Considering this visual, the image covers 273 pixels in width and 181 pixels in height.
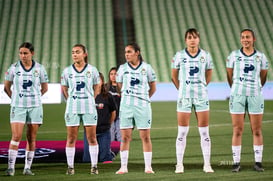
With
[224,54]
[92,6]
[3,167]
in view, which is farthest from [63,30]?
[3,167]

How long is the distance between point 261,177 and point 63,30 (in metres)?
25.3

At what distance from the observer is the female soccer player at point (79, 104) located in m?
7.89

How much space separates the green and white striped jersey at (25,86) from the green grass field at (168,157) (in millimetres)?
965

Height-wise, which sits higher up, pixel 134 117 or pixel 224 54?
pixel 224 54

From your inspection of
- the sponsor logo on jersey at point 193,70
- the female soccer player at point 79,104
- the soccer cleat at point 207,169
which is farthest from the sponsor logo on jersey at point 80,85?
the soccer cleat at point 207,169

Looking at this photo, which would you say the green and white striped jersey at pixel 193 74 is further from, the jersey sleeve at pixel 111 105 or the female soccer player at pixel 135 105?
the jersey sleeve at pixel 111 105

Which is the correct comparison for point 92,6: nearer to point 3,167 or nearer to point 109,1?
point 109,1

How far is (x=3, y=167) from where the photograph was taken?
8.59m

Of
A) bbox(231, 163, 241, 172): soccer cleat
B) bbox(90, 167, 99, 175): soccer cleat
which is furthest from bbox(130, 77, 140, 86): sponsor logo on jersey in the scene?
bbox(231, 163, 241, 172): soccer cleat

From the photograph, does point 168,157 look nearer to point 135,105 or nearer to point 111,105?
point 111,105

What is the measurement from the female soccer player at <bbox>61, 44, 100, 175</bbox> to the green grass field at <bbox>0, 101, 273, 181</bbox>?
0.33 meters

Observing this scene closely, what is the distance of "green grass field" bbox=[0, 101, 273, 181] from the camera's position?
7609 millimetres

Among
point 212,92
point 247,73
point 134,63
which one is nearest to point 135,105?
point 134,63

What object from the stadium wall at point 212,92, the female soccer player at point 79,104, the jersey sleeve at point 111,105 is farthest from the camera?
the stadium wall at point 212,92
